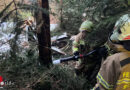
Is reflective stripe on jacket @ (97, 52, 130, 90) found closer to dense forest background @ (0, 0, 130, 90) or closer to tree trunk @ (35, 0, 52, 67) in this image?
dense forest background @ (0, 0, 130, 90)

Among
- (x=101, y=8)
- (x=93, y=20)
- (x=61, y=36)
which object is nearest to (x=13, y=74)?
(x=101, y=8)

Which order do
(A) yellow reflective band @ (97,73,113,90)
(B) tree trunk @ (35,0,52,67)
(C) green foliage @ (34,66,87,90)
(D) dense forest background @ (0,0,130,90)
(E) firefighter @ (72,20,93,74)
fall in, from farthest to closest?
(E) firefighter @ (72,20,93,74) < (B) tree trunk @ (35,0,52,67) < (C) green foliage @ (34,66,87,90) < (D) dense forest background @ (0,0,130,90) < (A) yellow reflective band @ (97,73,113,90)

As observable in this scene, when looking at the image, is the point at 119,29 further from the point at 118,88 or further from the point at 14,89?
the point at 14,89

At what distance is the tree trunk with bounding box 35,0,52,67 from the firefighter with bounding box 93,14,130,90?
2.12 meters

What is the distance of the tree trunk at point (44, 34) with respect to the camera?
3555 mm

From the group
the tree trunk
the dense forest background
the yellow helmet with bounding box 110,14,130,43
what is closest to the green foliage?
the dense forest background

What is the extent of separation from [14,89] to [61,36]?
25.6ft

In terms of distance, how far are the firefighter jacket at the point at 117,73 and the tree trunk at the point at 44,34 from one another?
2.22 m

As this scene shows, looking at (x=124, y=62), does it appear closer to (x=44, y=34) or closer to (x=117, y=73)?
(x=117, y=73)

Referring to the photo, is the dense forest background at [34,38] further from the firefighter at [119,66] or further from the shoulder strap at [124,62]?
the shoulder strap at [124,62]

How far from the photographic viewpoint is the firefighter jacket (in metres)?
1.71

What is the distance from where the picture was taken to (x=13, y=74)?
303 centimetres

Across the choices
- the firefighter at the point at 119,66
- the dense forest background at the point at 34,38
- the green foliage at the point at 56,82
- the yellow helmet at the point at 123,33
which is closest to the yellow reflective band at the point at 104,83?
the firefighter at the point at 119,66

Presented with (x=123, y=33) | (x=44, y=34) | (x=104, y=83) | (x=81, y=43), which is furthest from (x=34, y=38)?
(x=123, y=33)
